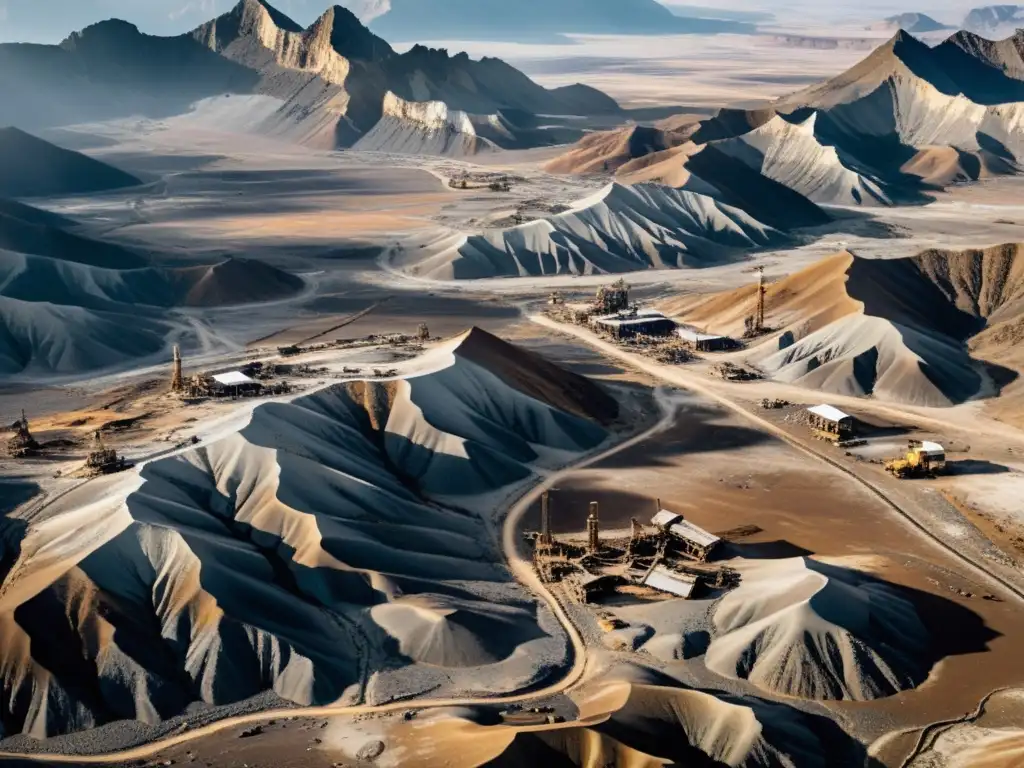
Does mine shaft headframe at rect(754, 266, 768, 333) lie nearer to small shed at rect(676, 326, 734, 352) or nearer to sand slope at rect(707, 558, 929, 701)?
small shed at rect(676, 326, 734, 352)

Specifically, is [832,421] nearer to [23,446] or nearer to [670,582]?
[670,582]

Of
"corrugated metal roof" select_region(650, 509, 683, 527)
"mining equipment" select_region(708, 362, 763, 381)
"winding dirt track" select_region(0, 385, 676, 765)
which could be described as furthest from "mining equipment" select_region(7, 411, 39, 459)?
"mining equipment" select_region(708, 362, 763, 381)

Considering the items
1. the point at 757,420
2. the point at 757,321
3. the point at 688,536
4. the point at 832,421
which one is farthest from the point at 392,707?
the point at 757,321

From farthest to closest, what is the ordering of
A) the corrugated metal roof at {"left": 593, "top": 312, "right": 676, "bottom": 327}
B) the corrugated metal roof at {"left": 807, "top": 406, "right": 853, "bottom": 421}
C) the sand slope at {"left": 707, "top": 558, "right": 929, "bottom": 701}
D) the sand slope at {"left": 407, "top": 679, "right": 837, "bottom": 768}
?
the corrugated metal roof at {"left": 593, "top": 312, "right": 676, "bottom": 327} < the corrugated metal roof at {"left": 807, "top": 406, "right": 853, "bottom": 421} < the sand slope at {"left": 707, "top": 558, "right": 929, "bottom": 701} < the sand slope at {"left": 407, "top": 679, "right": 837, "bottom": 768}

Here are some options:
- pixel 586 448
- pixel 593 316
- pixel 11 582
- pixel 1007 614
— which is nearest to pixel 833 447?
pixel 586 448

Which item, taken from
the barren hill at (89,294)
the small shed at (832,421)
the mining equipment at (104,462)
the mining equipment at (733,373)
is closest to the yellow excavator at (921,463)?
the small shed at (832,421)

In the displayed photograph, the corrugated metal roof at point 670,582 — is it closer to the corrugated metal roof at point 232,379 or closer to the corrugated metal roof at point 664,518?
the corrugated metal roof at point 664,518

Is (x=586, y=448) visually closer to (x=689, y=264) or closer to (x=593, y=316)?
(x=593, y=316)
